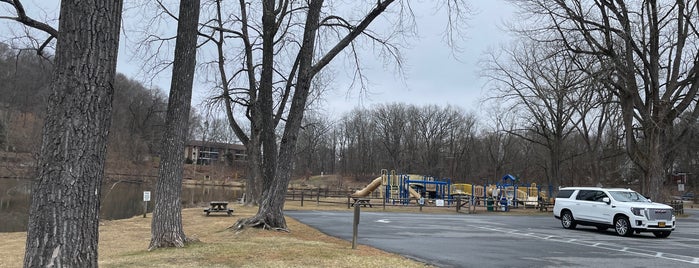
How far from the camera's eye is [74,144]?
5.25 meters

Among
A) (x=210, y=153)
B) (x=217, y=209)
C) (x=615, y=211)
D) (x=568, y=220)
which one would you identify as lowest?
(x=217, y=209)

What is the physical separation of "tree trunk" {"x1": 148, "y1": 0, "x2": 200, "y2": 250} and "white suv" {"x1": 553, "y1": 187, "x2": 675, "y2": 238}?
15411mm

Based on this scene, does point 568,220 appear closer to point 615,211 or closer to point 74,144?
point 615,211

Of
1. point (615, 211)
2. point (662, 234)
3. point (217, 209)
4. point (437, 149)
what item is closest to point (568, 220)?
point (615, 211)

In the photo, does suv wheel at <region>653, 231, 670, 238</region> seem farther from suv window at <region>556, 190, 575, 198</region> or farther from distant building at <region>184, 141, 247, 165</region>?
distant building at <region>184, 141, 247, 165</region>

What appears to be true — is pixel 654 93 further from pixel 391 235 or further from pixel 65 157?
pixel 65 157

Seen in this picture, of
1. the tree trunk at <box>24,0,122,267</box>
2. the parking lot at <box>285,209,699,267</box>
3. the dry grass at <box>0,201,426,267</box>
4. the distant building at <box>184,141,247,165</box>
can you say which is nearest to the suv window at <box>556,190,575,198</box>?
the parking lot at <box>285,209,699,267</box>

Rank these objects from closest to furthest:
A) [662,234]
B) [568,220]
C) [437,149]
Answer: [662,234]
[568,220]
[437,149]

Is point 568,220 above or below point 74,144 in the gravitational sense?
below

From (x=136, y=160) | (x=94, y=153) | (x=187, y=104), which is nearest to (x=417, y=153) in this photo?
(x=136, y=160)

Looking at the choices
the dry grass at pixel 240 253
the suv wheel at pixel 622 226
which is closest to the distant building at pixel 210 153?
the suv wheel at pixel 622 226

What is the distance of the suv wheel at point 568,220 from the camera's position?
70.1 feet

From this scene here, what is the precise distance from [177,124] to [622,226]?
1592 centimetres

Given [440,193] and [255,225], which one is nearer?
[255,225]
